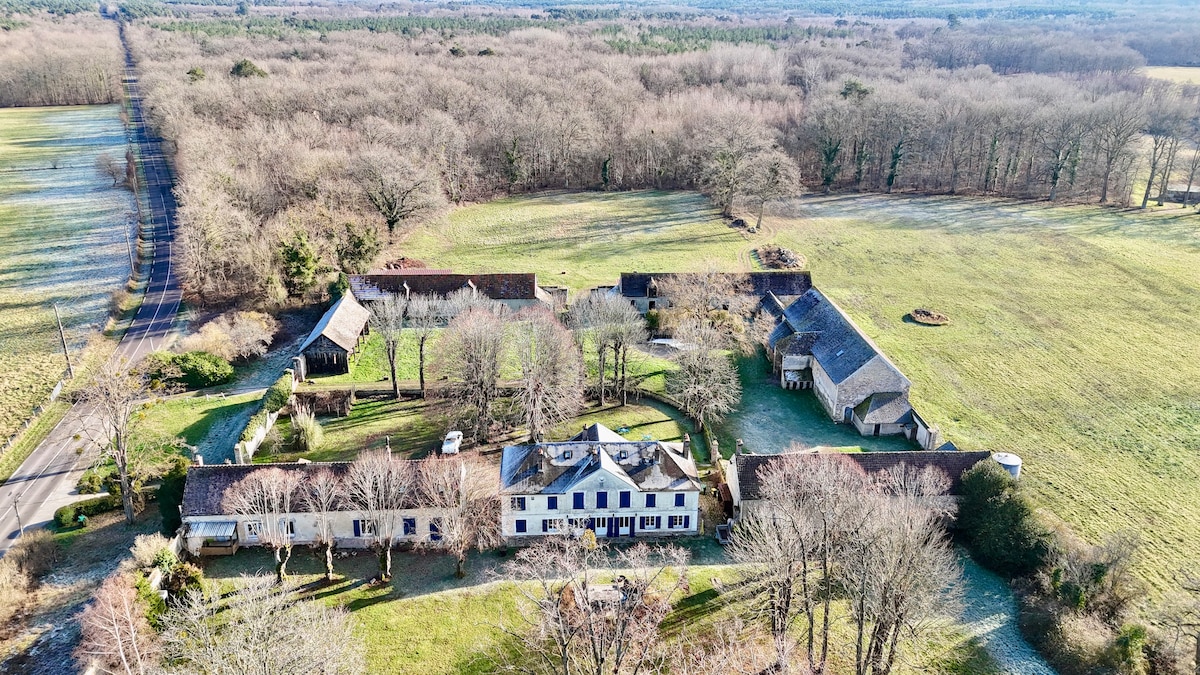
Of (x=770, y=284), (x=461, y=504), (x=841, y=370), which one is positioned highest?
(x=770, y=284)

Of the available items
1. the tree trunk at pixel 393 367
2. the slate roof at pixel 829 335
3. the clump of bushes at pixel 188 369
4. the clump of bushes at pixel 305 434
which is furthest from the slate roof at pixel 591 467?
the clump of bushes at pixel 188 369

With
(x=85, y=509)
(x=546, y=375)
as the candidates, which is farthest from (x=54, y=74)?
(x=546, y=375)

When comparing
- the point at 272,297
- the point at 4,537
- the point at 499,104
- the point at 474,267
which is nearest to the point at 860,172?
the point at 499,104

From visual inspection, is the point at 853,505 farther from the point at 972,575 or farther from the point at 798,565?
the point at 972,575

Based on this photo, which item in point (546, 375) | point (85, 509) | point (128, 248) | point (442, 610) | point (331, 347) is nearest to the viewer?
point (442, 610)

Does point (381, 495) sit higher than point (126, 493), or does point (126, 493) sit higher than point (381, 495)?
point (381, 495)

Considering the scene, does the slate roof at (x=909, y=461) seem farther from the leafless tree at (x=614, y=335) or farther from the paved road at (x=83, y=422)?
the paved road at (x=83, y=422)

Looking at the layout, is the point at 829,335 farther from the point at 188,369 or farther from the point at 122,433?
the point at 188,369
